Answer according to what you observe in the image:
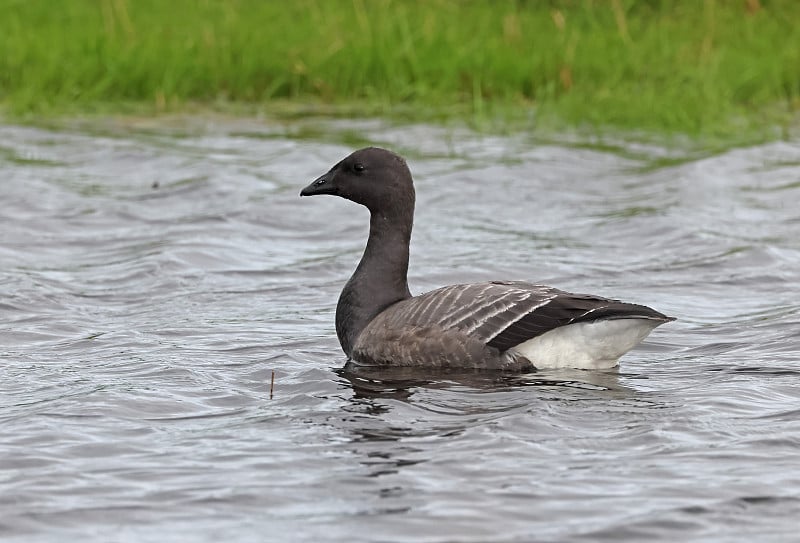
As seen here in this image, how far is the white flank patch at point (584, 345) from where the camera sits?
8281 millimetres

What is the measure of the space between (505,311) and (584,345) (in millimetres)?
480

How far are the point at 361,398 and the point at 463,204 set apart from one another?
237 inches

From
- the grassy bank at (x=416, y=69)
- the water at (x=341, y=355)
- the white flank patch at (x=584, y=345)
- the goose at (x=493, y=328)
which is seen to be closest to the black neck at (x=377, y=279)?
the goose at (x=493, y=328)

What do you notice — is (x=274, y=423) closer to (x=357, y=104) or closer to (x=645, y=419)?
(x=645, y=419)

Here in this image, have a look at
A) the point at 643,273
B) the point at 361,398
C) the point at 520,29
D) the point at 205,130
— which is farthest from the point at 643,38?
the point at 361,398

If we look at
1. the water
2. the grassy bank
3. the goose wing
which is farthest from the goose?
the grassy bank

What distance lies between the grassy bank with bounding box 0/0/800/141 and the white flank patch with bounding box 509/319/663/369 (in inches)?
298

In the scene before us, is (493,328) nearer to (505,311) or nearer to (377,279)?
(505,311)

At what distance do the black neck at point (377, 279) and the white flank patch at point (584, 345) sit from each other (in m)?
1.01

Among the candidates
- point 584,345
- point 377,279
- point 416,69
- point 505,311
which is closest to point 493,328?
point 505,311

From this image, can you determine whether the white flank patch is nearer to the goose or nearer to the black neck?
the goose

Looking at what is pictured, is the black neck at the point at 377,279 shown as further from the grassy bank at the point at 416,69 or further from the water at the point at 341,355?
the grassy bank at the point at 416,69

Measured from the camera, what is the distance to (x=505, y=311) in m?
8.41

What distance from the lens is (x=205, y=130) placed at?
1619 cm
